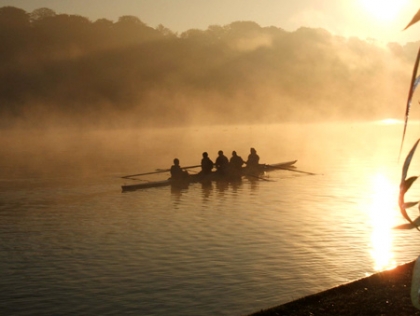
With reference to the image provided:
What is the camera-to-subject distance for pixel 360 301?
874 centimetres

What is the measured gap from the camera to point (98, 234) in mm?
20938

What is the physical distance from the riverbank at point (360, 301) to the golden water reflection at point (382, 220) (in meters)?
1.07

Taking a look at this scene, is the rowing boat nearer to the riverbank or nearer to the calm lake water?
the calm lake water

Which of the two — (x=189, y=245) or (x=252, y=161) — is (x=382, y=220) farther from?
(x=252, y=161)

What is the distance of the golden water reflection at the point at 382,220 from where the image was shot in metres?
16.6

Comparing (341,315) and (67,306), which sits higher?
(341,315)

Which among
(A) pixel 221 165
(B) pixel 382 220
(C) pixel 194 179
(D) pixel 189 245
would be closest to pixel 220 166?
(A) pixel 221 165

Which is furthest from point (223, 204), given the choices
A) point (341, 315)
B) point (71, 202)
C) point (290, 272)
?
point (341, 315)

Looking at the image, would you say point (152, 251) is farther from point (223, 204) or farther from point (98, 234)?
point (223, 204)

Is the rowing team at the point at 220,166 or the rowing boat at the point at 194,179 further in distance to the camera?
the rowing team at the point at 220,166

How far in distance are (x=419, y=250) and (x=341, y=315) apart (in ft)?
33.7

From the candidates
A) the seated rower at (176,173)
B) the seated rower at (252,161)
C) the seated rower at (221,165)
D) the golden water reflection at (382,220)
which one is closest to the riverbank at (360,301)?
the golden water reflection at (382,220)

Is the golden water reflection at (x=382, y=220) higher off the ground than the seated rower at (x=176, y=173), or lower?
lower

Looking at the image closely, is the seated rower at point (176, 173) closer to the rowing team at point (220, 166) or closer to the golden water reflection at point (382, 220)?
the rowing team at point (220, 166)
